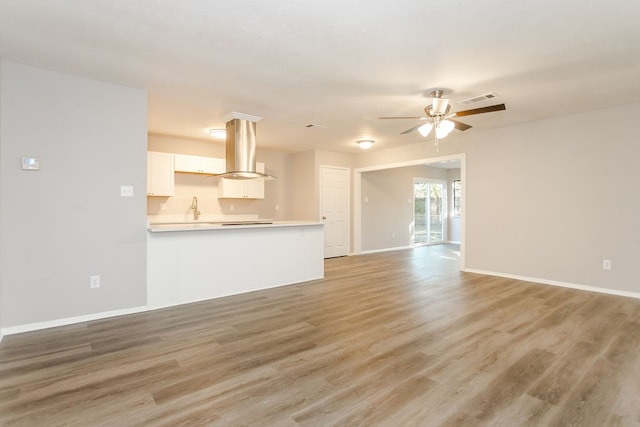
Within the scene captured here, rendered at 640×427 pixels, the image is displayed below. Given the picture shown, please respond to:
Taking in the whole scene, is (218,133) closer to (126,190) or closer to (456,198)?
(126,190)

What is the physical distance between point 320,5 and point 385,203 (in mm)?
6858

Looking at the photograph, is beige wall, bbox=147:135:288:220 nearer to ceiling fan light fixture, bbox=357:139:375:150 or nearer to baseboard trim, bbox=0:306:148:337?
ceiling fan light fixture, bbox=357:139:375:150

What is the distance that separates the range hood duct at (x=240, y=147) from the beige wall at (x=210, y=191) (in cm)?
188

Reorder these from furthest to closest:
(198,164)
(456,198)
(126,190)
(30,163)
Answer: (456,198), (198,164), (126,190), (30,163)

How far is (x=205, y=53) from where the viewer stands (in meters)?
2.87

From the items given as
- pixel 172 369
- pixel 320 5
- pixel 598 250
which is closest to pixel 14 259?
pixel 172 369

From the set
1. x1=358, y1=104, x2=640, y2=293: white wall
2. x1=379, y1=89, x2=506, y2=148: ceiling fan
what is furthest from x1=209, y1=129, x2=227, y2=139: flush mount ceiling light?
x1=358, y1=104, x2=640, y2=293: white wall

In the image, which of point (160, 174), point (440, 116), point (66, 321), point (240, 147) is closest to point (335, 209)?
point (240, 147)

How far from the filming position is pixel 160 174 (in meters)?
5.68

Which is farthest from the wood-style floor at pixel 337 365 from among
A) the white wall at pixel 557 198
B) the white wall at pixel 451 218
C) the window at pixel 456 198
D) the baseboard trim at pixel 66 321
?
the window at pixel 456 198

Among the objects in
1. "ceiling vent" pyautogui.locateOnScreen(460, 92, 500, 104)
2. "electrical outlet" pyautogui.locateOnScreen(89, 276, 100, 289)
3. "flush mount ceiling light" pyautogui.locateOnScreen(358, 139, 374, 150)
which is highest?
"ceiling vent" pyautogui.locateOnScreen(460, 92, 500, 104)

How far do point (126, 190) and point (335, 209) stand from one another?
489cm

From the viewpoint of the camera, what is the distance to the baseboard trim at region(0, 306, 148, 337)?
300 centimetres

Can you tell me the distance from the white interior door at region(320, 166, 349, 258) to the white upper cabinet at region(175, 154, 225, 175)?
7.69ft
